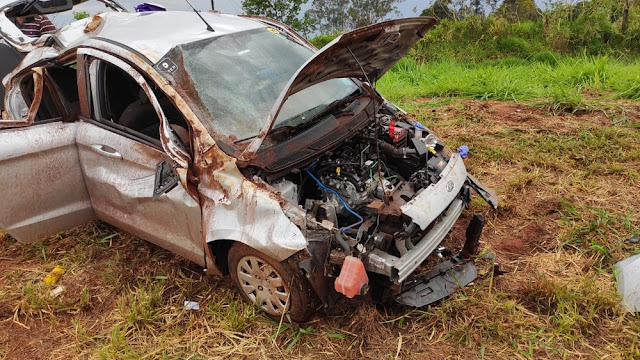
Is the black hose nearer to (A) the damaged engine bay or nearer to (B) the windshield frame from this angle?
(A) the damaged engine bay

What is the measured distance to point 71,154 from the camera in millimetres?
3293

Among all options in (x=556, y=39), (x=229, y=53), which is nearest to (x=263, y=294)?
(x=229, y=53)

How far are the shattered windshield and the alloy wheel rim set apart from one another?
764 millimetres

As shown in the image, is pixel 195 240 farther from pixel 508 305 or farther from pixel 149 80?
pixel 508 305

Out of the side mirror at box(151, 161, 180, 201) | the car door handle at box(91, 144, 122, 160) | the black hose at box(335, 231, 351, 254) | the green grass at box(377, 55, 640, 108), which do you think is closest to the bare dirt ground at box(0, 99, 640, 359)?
the black hose at box(335, 231, 351, 254)

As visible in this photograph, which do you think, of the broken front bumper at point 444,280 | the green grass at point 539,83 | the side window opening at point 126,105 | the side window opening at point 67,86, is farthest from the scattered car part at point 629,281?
the side window opening at point 67,86

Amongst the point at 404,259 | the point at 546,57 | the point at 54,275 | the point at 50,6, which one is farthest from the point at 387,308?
the point at 546,57

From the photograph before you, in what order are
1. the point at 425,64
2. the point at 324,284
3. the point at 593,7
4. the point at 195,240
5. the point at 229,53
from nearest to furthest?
the point at 324,284, the point at 195,240, the point at 229,53, the point at 593,7, the point at 425,64

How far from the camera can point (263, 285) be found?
108 inches

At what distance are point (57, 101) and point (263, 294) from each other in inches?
84.0

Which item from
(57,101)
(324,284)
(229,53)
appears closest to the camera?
(324,284)

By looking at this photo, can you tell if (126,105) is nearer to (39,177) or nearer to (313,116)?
(39,177)

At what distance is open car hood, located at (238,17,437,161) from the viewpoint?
2402 millimetres

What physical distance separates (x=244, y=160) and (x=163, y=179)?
610mm
